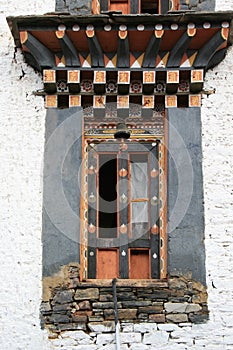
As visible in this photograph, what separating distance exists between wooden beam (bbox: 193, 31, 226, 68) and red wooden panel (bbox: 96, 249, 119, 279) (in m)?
1.82

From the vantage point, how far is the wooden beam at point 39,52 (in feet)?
21.8

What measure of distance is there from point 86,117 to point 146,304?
1.78 metres

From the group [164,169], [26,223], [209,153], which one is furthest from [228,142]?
[26,223]

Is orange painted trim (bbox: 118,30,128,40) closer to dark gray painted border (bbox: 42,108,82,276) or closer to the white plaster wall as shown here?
dark gray painted border (bbox: 42,108,82,276)

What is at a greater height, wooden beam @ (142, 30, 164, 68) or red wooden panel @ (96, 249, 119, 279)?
wooden beam @ (142, 30, 164, 68)

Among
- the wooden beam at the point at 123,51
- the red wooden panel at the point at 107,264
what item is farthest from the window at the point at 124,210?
the wooden beam at the point at 123,51

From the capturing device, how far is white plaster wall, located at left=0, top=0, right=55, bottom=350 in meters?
6.26

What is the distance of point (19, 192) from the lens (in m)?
6.57

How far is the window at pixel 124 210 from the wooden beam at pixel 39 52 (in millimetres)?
820

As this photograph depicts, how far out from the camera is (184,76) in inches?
266

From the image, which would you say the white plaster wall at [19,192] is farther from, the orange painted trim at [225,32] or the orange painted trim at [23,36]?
the orange painted trim at [225,32]

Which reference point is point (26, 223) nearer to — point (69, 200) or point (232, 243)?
point (69, 200)

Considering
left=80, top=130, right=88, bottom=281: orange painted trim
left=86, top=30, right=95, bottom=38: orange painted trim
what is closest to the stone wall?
left=80, top=130, right=88, bottom=281: orange painted trim

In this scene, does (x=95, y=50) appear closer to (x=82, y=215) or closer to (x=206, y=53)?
(x=206, y=53)
